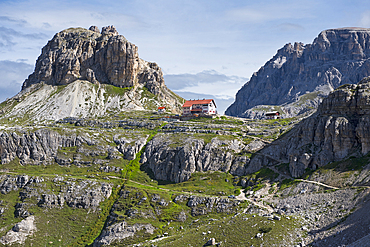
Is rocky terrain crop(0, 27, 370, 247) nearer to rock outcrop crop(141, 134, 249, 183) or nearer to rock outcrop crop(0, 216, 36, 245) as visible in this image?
rock outcrop crop(0, 216, 36, 245)

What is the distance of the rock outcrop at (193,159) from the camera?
496 feet

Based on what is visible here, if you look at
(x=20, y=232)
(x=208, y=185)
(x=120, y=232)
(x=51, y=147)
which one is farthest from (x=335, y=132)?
(x=51, y=147)

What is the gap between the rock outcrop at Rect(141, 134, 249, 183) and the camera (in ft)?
496

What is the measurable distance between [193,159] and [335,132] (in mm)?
66813

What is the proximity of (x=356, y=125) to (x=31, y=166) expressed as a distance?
507 ft

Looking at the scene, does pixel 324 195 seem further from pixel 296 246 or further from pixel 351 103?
pixel 351 103

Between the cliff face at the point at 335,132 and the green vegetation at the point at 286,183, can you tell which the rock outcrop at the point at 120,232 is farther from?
the cliff face at the point at 335,132

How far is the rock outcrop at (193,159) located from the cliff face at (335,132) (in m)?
26.2

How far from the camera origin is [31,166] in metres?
160

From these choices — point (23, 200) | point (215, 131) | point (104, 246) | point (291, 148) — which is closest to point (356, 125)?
point (291, 148)

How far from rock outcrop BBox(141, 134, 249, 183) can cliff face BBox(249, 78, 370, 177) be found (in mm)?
26221

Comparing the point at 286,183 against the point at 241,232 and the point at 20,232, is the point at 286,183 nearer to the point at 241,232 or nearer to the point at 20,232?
the point at 241,232

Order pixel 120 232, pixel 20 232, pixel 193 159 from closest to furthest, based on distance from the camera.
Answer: pixel 120 232 < pixel 20 232 < pixel 193 159

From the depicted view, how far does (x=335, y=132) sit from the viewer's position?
11919 cm
